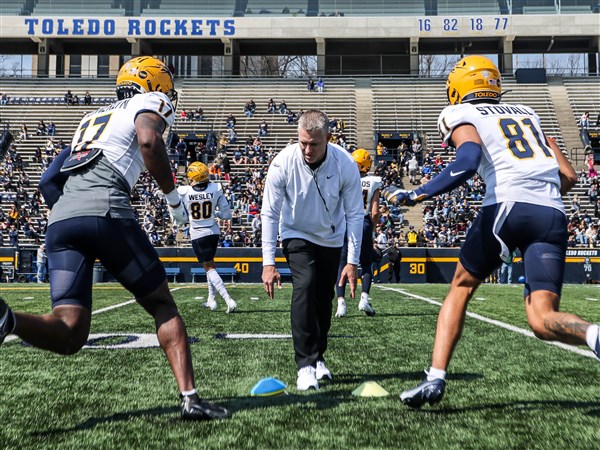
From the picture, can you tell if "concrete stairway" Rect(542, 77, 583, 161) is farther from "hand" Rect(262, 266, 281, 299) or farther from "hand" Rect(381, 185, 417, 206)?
"hand" Rect(381, 185, 417, 206)

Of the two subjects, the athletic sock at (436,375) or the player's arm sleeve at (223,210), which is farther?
the player's arm sleeve at (223,210)

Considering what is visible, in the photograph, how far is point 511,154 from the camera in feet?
11.9

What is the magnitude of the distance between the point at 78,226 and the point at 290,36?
119 feet

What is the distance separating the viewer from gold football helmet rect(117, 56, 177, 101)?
3.78 metres

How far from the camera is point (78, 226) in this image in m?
3.27

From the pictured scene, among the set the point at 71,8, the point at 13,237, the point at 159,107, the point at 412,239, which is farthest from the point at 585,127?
the point at 159,107

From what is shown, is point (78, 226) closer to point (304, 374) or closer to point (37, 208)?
point (304, 374)

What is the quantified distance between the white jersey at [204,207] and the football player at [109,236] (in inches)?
223

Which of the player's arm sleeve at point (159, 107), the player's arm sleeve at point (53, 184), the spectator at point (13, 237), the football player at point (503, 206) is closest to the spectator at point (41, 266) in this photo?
the spectator at point (13, 237)

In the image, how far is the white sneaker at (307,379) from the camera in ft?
13.2

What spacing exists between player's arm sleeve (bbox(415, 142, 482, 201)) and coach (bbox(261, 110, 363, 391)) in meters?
1.05

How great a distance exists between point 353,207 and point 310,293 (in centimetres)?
70

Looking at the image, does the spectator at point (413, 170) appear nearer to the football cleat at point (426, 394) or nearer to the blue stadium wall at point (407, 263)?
the blue stadium wall at point (407, 263)

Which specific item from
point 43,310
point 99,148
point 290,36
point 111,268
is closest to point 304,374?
point 111,268
